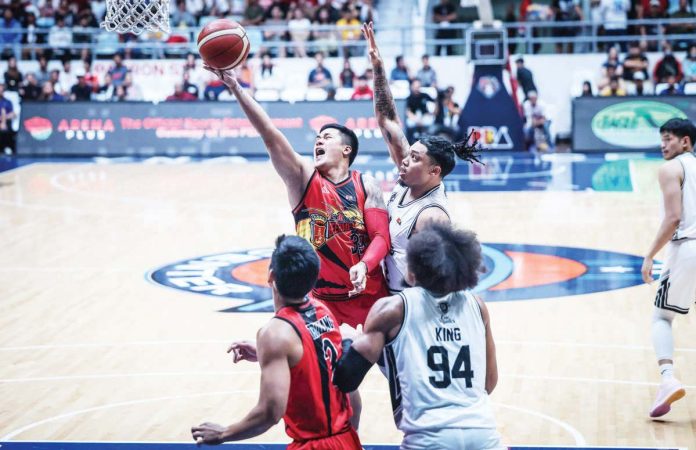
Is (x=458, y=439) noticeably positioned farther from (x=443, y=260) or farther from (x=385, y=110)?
(x=385, y=110)

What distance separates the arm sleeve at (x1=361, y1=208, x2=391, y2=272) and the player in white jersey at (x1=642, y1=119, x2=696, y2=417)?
6.58 ft

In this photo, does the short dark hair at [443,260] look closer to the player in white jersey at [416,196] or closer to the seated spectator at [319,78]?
the player in white jersey at [416,196]

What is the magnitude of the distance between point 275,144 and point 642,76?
17774 millimetres

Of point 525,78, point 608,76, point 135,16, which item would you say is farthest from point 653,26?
point 135,16

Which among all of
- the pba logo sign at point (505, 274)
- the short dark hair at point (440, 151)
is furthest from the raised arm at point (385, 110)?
the pba logo sign at point (505, 274)

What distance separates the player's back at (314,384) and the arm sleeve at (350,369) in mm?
77

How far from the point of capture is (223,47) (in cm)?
571

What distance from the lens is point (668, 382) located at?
677 cm

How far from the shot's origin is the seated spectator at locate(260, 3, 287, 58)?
2436 centimetres

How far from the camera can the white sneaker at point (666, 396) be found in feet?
21.9

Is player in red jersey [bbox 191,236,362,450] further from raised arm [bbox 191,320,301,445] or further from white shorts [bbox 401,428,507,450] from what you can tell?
white shorts [bbox 401,428,507,450]

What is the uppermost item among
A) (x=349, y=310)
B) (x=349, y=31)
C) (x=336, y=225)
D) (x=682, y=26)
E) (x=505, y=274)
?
(x=349, y=31)

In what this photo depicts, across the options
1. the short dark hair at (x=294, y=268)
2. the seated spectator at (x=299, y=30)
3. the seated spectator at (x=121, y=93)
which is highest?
the seated spectator at (x=299, y=30)

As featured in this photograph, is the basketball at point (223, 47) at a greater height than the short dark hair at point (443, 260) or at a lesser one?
greater
